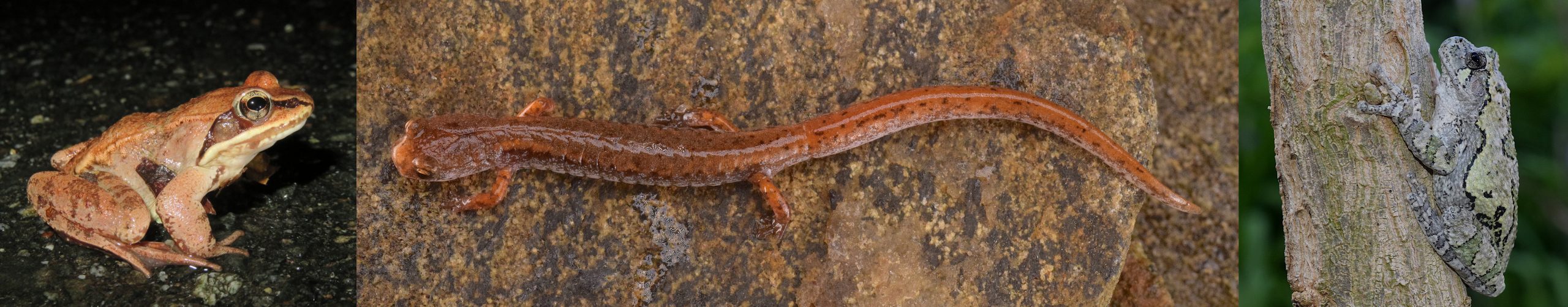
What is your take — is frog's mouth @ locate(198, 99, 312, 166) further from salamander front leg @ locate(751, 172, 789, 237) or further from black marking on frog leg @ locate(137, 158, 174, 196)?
salamander front leg @ locate(751, 172, 789, 237)

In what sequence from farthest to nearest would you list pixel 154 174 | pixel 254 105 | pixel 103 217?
pixel 154 174, pixel 254 105, pixel 103 217

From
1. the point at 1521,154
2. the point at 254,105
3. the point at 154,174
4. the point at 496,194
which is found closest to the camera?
the point at 496,194

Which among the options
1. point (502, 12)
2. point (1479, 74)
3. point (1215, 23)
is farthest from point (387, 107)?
point (1479, 74)

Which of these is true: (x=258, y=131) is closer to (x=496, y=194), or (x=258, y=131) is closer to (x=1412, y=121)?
(x=496, y=194)

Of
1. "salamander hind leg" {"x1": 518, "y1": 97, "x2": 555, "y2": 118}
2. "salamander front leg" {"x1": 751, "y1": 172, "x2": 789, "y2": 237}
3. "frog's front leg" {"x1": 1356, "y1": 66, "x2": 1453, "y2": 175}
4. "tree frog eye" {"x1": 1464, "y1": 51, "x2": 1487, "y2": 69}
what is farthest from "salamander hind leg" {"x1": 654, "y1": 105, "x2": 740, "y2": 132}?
"tree frog eye" {"x1": 1464, "y1": 51, "x2": 1487, "y2": 69}

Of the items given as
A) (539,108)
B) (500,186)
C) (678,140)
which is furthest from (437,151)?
(678,140)

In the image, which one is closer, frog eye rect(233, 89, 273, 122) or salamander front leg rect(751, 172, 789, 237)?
salamander front leg rect(751, 172, 789, 237)

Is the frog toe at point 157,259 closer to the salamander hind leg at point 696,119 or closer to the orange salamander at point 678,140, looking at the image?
the orange salamander at point 678,140
